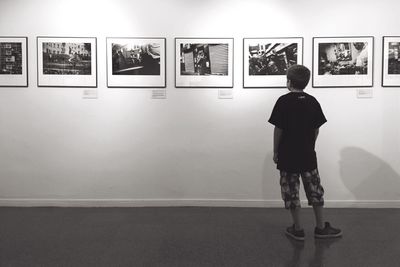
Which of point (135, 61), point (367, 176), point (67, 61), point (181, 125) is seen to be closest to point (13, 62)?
point (67, 61)

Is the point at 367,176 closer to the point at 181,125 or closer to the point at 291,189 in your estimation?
the point at 291,189

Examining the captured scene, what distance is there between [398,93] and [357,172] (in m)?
1.01

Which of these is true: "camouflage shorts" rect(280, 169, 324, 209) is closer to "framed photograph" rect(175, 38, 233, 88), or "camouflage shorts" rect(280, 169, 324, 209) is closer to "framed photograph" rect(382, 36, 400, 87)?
"framed photograph" rect(175, 38, 233, 88)

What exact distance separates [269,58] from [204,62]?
744mm

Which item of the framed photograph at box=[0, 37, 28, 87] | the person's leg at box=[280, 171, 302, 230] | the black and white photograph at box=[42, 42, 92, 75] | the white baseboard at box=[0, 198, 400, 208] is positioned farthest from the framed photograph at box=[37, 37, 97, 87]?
Result: the person's leg at box=[280, 171, 302, 230]

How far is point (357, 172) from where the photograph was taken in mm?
4680

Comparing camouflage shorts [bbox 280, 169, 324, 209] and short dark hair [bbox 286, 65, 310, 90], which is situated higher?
short dark hair [bbox 286, 65, 310, 90]

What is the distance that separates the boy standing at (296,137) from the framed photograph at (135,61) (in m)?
1.69

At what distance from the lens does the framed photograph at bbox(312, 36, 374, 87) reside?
457 centimetres

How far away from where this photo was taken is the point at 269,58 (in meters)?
4.61

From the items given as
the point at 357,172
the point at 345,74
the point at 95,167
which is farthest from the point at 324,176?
the point at 95,167
